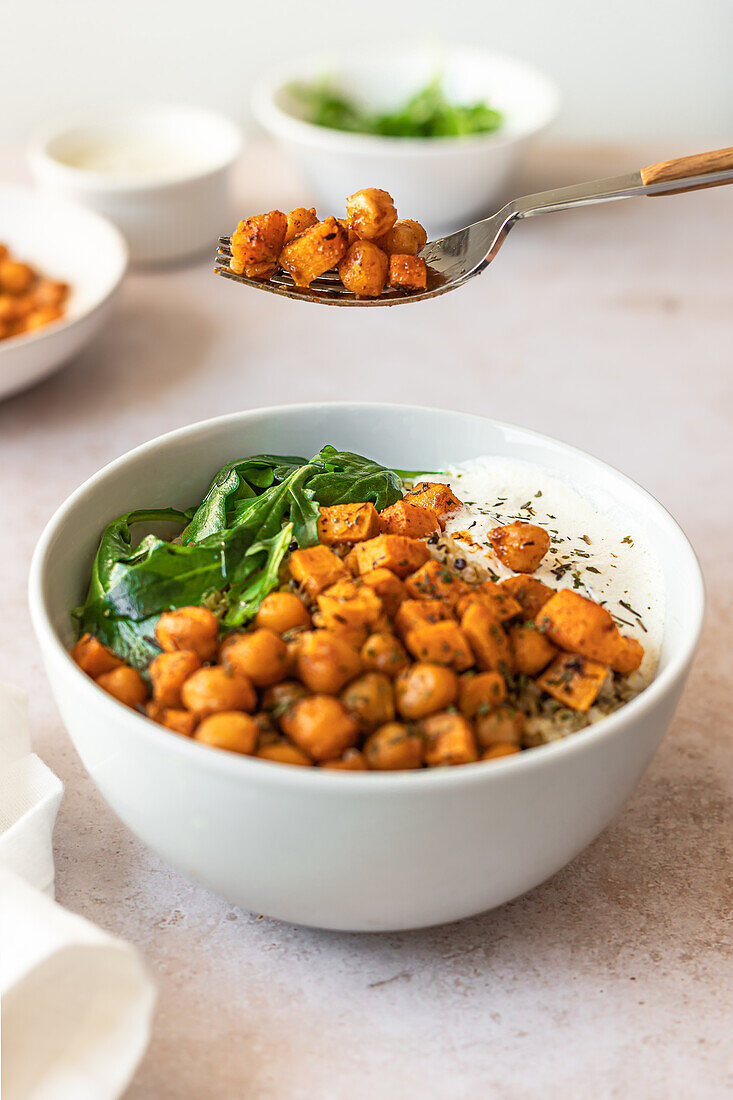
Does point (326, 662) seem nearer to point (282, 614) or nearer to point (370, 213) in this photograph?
point (282, 614)

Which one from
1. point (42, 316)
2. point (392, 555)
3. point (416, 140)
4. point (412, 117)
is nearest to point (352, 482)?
point (392, 555)

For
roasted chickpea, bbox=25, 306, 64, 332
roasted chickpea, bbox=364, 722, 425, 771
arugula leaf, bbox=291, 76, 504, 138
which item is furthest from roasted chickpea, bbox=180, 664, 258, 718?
arugula leaf, bbox=291, 76, 504, 138

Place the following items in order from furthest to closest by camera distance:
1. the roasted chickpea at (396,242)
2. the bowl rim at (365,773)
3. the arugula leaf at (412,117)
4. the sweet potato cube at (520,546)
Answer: the arugula leaf at (412,117) → the roasted chickpea at (396,242) → the sweet potato cube at (520,546) → the bowl rim at (365,773)

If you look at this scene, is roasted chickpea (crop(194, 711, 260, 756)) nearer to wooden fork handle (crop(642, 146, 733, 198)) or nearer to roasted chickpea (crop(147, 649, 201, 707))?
roasted chickpea (crop(147, 649, 201, 707))

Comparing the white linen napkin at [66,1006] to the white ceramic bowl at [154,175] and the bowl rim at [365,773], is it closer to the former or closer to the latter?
the bowl rim at [365,773]

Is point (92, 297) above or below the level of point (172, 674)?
below

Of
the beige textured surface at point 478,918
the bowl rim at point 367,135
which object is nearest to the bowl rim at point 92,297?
the beige textured surface at point 478,918
